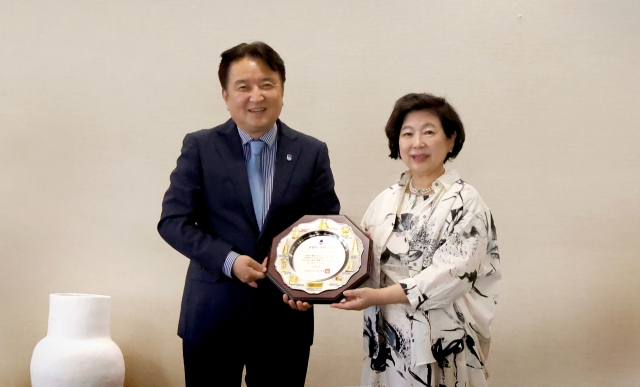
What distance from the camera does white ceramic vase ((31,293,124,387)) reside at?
8.04ft

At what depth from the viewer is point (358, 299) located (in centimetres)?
172

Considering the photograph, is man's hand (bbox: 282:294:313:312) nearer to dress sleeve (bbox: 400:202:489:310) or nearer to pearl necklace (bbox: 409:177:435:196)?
dress sleeve (bbox: 400:202:489:310)

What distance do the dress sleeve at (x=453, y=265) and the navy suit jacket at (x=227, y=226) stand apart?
0.40 m

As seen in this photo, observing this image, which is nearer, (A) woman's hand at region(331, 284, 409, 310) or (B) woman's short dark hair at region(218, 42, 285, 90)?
(A) woman's hand at region(331, 284, 409, 310)

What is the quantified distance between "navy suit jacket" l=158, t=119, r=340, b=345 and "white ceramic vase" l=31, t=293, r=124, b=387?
31.8 inches

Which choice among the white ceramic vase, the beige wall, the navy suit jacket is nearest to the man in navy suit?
the navy suit jacket

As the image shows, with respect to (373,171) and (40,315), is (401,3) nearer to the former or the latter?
(373,171)

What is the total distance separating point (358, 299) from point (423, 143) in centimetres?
51

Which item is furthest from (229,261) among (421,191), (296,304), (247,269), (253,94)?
(421,191)

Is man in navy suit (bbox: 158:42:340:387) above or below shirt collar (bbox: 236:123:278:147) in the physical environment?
below

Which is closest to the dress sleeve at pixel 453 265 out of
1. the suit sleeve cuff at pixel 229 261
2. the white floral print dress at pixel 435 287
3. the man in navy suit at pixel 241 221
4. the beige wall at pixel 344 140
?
the white floral print dress at pixel 435 287

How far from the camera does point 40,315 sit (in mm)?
3037

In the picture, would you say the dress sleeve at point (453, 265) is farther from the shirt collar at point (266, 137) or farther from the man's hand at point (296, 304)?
the shirt collar at point (266, 137)

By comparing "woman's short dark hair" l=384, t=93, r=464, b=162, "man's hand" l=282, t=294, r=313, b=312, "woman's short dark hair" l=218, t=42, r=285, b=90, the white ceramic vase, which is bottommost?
the white ceramic vase
